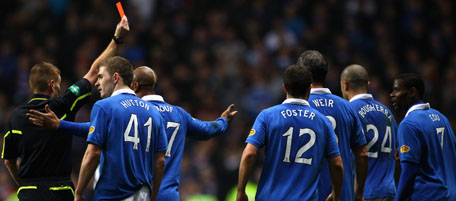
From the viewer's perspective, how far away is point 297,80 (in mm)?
6000

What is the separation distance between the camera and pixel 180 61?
14.7 m

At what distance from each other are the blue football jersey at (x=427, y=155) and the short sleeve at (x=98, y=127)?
2.76 metres

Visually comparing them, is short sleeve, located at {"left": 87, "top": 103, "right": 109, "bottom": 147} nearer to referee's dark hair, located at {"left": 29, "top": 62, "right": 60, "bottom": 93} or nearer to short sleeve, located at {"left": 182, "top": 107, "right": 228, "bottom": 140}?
referee's dark hair, located at {"left": 29, "top": 62, "right": 60, "bottom": 93}

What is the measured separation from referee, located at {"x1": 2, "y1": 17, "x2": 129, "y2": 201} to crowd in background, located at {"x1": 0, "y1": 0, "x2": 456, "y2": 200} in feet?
21.1

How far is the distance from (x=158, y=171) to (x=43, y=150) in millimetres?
1078

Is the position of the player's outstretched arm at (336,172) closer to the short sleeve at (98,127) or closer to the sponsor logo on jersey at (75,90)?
the short sleeve at (98,127)

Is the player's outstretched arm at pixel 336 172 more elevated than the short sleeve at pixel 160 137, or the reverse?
the short sleeve at pixel 160 137

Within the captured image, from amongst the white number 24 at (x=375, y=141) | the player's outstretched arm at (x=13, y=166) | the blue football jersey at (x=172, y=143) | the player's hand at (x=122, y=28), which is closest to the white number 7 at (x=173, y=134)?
the blue football jersey at (x=172, y=143)

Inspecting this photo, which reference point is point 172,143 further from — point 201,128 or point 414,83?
point 414,83

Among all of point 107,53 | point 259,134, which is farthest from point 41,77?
point 259,134

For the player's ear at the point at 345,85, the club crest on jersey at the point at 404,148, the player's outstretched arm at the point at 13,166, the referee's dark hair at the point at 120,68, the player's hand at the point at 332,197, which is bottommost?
the player's hand at the point at 332,197

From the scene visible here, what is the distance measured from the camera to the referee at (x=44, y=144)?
6.23 metres

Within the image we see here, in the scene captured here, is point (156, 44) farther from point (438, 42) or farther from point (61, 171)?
point (61, 171)

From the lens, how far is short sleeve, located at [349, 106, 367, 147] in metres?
6.64
